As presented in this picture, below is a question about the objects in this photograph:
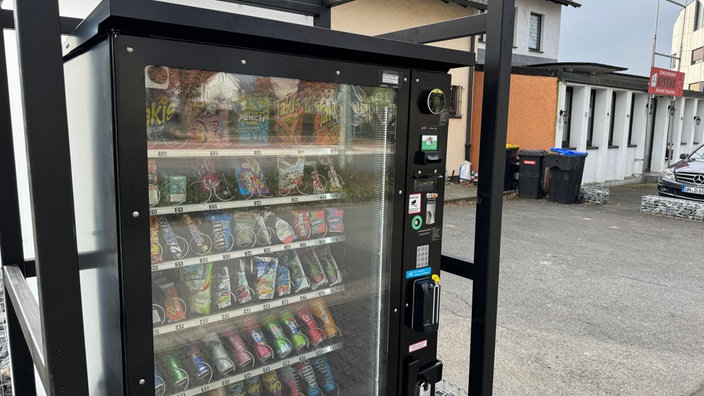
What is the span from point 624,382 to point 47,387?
3.57 meters

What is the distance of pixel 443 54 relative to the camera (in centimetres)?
225

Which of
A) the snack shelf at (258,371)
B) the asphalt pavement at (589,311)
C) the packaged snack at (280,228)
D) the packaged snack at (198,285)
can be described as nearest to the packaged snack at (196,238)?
the packaged snack at (198,285)

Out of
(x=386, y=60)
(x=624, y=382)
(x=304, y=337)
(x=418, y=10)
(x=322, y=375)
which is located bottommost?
(x=624, y=382)

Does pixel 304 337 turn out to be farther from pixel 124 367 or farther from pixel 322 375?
pixel 124 367

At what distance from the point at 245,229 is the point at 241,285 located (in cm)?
25

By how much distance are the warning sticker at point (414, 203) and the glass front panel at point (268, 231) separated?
11 centimetres

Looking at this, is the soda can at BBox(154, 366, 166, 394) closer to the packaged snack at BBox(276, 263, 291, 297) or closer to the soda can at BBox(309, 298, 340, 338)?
the packaged snack at BBox(276, 263, 291, 297)

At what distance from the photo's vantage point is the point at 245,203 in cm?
210

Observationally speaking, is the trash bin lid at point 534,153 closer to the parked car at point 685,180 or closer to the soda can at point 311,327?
the parked car at point 685,180

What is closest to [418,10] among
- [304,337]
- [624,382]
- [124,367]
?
[624,382]

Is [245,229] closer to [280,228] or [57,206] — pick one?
[280,228]

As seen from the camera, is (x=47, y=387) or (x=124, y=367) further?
(x=124, y=367)

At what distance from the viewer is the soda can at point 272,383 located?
8.14 ft

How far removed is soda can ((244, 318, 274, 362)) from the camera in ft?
7.80
